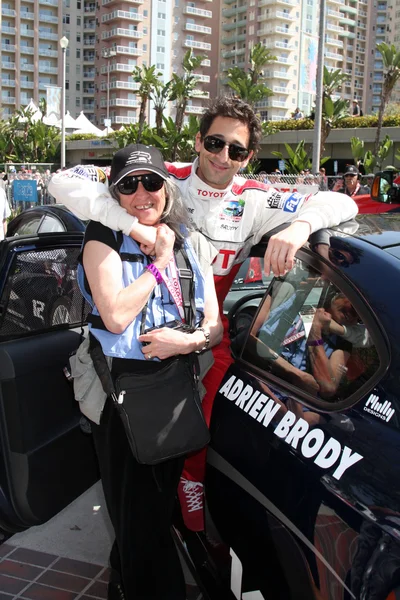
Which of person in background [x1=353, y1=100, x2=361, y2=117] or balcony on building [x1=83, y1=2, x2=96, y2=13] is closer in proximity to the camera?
person in background [x1=353, y1=100, x2=361, y2=117]

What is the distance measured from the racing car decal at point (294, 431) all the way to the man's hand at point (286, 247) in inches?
16.0

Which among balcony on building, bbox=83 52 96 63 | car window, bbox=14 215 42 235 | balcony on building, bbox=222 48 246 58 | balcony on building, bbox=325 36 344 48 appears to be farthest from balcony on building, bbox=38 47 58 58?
car window, bbox=14 215 42 235

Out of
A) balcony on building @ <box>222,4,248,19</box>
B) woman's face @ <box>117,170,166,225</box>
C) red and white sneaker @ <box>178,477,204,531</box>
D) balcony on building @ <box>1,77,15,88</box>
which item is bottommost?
red and white sneaker @ <box>178,477,204,531</box>

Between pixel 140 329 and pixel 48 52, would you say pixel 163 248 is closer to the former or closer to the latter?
pixel 140 329

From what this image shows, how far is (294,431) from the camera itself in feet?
5.79

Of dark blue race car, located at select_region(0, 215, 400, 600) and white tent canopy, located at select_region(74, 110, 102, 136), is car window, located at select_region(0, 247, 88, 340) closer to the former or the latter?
dark blue race car, located at select_region(0, 215, 400, 600)

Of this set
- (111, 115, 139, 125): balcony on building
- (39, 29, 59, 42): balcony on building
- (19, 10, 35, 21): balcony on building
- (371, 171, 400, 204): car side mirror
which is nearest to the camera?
(371, 171, 400, 204): car side mirror


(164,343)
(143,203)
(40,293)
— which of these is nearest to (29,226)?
(40,293)

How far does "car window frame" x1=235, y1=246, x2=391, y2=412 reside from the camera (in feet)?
5.37

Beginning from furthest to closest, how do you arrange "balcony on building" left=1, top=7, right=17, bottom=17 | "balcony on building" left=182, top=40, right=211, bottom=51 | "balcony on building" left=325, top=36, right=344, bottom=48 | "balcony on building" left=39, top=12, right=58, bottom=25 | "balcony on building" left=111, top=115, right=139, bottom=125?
"balcony on building" left=325, top=36, right=344, bottom=48 → "balcony on building" left=182, top=40, right=211, bottom=51 → "balcony on building" left=39, top=12, right=58, bottom=25 → "balcony on building" left=1, top=7, right=17, bottom=17 → "balcony on building" left=111, top=115, right=139, bottom=125

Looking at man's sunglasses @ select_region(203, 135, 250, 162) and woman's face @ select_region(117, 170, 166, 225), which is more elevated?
man's sunglasses @ select_region(203, 135, 250, 162)

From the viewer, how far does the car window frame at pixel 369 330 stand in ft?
5.37

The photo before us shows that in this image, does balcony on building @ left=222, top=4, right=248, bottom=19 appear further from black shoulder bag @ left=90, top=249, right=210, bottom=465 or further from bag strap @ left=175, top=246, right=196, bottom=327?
black shoulder bag @ left=90, top=249, right=210, bottom=465

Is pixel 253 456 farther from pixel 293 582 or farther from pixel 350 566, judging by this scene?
pixel 350 566
